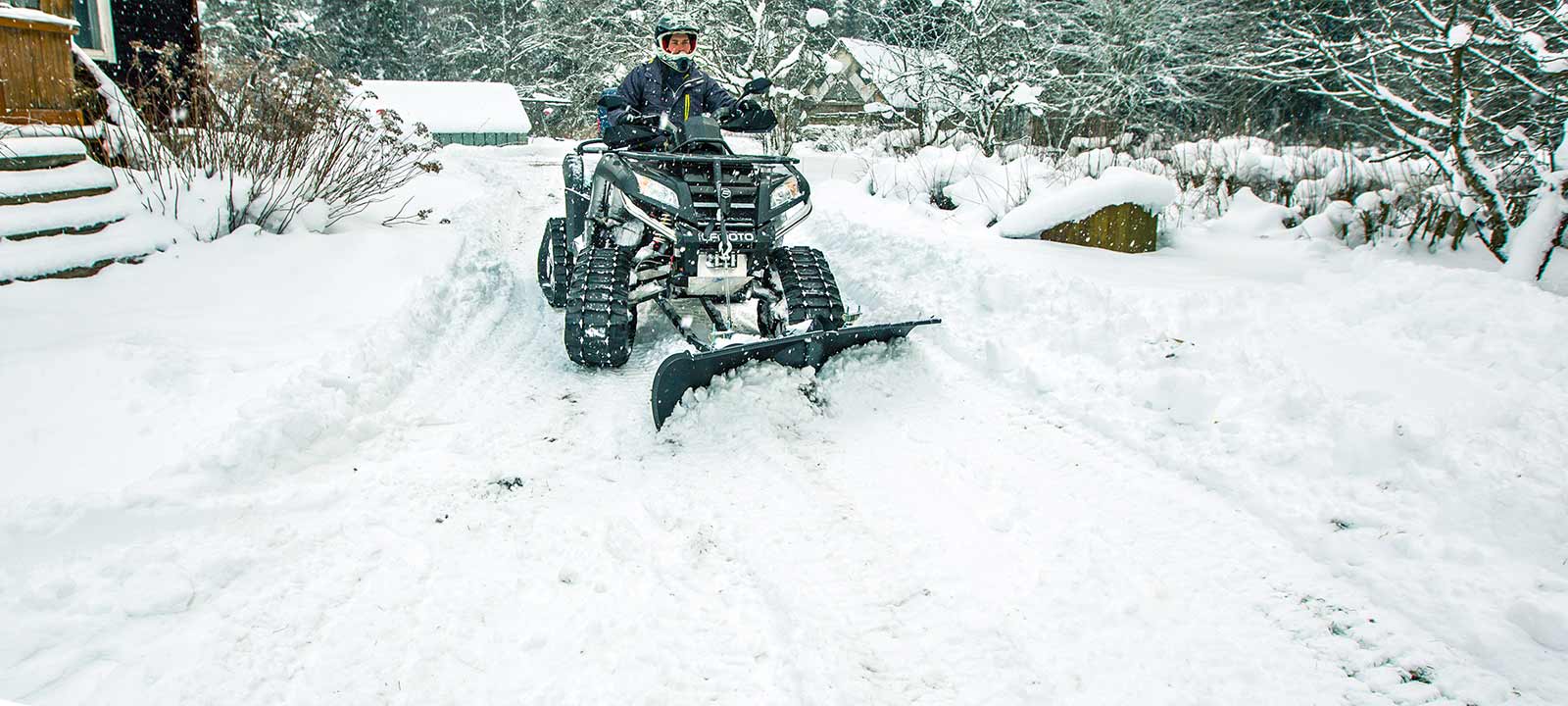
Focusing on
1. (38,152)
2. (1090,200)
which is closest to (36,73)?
(38,152)

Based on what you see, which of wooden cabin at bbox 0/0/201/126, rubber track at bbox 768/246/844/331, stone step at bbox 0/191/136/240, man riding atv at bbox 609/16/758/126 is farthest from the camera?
wooden cabin at bbox 0/0/201/126

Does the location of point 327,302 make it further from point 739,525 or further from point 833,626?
point 833,626

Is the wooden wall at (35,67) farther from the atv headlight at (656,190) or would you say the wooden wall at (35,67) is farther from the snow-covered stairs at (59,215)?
the atv headlight at (656,190)

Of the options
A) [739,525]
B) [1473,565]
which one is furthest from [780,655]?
[1473,565]

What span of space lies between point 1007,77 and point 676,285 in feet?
38.5

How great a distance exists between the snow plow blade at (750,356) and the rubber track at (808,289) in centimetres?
14

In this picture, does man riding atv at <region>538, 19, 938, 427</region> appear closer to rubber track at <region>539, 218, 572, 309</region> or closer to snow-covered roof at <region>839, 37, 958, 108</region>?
rubber track at <region>539, 218, 572, 309</region>

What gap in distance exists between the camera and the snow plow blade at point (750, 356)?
137 inches

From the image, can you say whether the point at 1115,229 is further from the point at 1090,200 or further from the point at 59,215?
the point at 59,215

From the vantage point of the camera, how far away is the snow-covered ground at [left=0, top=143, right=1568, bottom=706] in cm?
203

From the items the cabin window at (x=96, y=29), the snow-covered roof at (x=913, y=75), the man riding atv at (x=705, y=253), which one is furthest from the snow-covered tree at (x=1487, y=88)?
the cabin window at (x=96, y=29)

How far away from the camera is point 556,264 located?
581 cm

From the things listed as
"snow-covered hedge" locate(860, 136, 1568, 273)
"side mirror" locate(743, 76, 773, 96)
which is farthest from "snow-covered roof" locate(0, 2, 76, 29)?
"snow-covered hedge" locate(860, 136, 1568, 273)

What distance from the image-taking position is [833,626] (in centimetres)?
221
